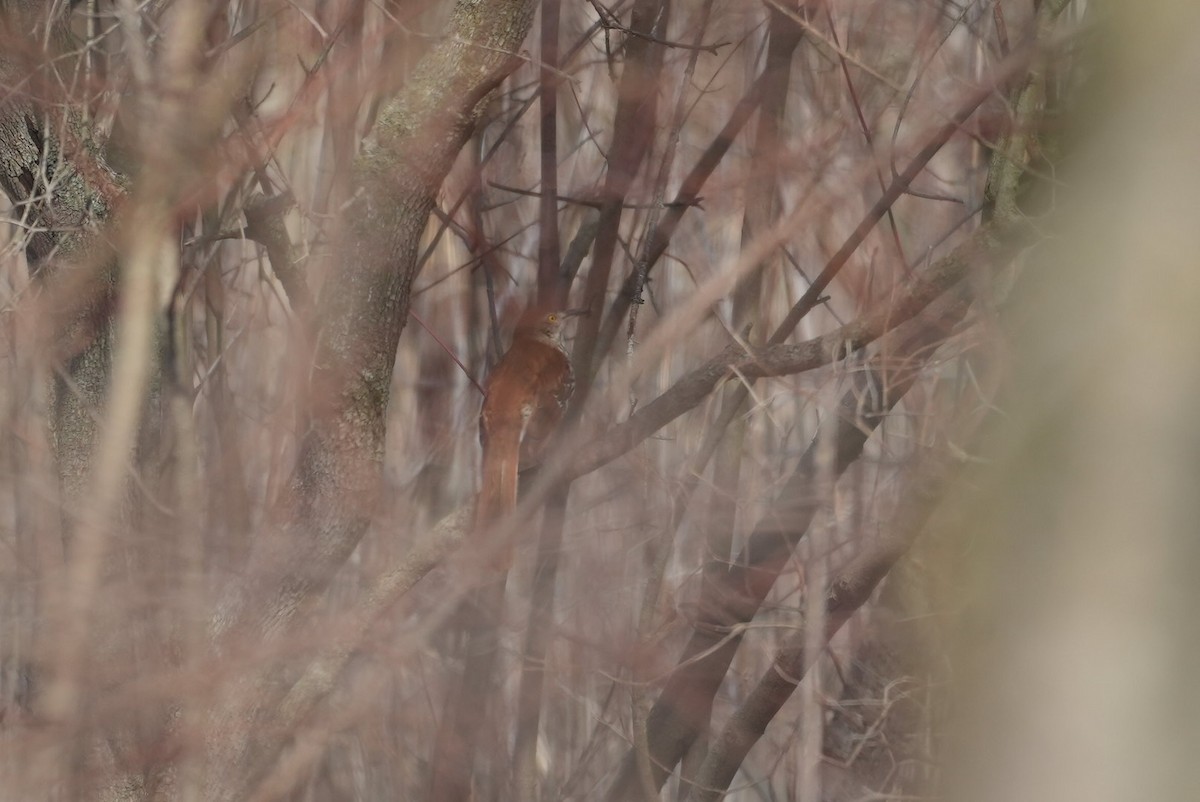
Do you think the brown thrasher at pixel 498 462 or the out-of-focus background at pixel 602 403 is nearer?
the out-of-focus background at pixel 602 403

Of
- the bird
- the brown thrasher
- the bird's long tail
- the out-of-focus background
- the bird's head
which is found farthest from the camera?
the bird's head

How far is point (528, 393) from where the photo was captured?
466 cm

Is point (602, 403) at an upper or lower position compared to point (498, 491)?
upper

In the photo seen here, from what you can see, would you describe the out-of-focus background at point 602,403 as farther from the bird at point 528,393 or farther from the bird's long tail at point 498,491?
the bird at point 528,393

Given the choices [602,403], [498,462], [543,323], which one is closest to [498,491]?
[498,462]

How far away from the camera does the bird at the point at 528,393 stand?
14.6 ft

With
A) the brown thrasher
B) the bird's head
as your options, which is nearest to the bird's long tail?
the brown thrasher

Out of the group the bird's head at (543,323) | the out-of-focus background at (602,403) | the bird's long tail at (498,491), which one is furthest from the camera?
the bird's head at (543,323)

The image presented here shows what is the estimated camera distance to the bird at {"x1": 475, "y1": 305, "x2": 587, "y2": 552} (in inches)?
175

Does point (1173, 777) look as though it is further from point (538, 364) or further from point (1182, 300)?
point (538, 364)

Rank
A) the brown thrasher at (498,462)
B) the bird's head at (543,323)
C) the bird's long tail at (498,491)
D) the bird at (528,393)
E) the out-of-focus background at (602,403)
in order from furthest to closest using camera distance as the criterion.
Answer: the bird's head at (543,323) < the bird at (528,393) < the brown thrasher at (498,462) < the bird's long tail at (498,491) < the out-of-focus background at (602,403)

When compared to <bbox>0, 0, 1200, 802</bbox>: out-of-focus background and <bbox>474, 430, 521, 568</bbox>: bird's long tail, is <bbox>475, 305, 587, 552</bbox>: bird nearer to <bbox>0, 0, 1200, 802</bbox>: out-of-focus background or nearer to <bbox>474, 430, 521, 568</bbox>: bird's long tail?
<bbox>474, 430, 521, 568</bbox>: bird's long tail

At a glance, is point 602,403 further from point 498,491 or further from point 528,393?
point 498,491

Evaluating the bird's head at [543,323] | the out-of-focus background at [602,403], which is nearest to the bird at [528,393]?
the bird's head at [543,323]
